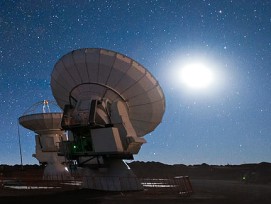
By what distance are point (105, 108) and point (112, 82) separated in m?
1.87

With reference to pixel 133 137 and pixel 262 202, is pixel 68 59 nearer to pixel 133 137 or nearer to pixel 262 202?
pixel 133 137

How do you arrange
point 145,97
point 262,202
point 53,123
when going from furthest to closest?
point 53,123 → point 145,97 → point 262,202

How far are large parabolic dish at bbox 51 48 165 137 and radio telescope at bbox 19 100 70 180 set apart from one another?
520 inches

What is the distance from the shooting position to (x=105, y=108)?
917 inches

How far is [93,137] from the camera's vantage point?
22.7 meters

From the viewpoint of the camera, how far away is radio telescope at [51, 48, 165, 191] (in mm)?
22359

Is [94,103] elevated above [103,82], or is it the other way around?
[103,82]

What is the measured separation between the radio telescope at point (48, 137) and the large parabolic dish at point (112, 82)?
13.2m

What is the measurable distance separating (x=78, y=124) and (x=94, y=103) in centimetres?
184

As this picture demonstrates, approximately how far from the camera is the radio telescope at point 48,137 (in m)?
38.0

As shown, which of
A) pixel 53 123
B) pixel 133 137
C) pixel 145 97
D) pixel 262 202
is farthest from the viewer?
pixel 53 123

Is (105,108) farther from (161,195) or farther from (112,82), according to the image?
(161,195)

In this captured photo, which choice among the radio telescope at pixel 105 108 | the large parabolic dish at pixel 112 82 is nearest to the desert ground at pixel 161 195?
the radio telescope at pixel 105 108

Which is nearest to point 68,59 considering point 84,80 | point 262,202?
point 84,80
